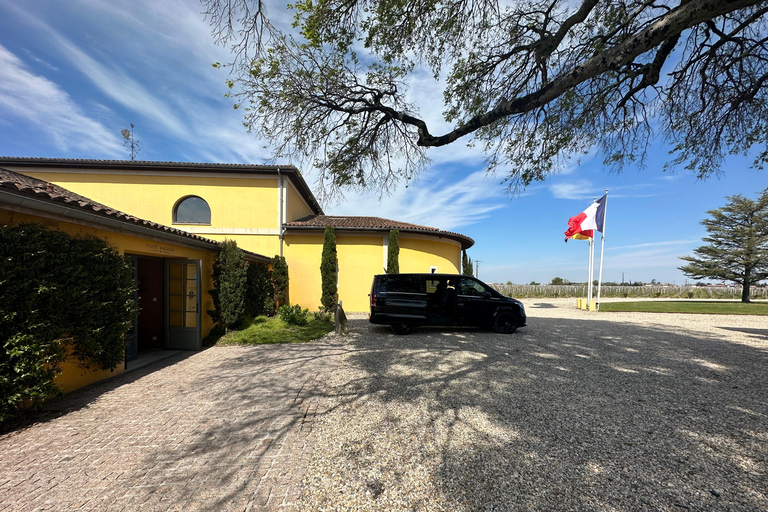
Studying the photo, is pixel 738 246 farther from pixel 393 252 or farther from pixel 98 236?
pixel 98 236

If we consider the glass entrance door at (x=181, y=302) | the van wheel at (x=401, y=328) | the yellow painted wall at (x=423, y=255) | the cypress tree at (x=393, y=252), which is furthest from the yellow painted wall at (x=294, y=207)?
the van wheel at (x=401, y=328)

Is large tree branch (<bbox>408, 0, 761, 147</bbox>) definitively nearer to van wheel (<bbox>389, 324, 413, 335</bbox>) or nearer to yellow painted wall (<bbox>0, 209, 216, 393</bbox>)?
van wheel (<bbox>389, 324, 413, 335</bbox>)

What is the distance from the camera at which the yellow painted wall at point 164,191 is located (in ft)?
39.2

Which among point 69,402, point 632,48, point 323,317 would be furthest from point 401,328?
point 632,48

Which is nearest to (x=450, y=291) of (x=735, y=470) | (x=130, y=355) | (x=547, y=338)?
(x=547, y=338)

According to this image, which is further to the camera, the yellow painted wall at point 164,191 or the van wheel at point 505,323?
the yellow painted wall at point 164,191

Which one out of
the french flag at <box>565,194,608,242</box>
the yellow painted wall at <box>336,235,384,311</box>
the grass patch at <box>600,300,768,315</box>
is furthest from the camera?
the french flag at <box>565,194,608,242</box>

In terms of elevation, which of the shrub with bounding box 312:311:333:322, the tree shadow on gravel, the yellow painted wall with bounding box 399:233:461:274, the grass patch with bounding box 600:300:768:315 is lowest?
the grass patch with bounding box 600:300:768:315

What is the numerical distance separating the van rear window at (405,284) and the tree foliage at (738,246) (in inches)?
1346

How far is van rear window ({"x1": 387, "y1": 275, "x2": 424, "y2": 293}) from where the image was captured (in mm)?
8617

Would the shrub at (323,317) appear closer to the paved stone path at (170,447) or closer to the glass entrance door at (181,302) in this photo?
the glass entrance door at (181,302)

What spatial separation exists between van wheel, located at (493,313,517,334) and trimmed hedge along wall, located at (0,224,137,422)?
864 centimetres

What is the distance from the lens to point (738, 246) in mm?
26125

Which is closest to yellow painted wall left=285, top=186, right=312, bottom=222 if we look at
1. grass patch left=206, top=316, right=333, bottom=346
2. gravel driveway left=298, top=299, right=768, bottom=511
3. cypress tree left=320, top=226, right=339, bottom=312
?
cypress tree left=320, top=226, right=339, bottom=312
